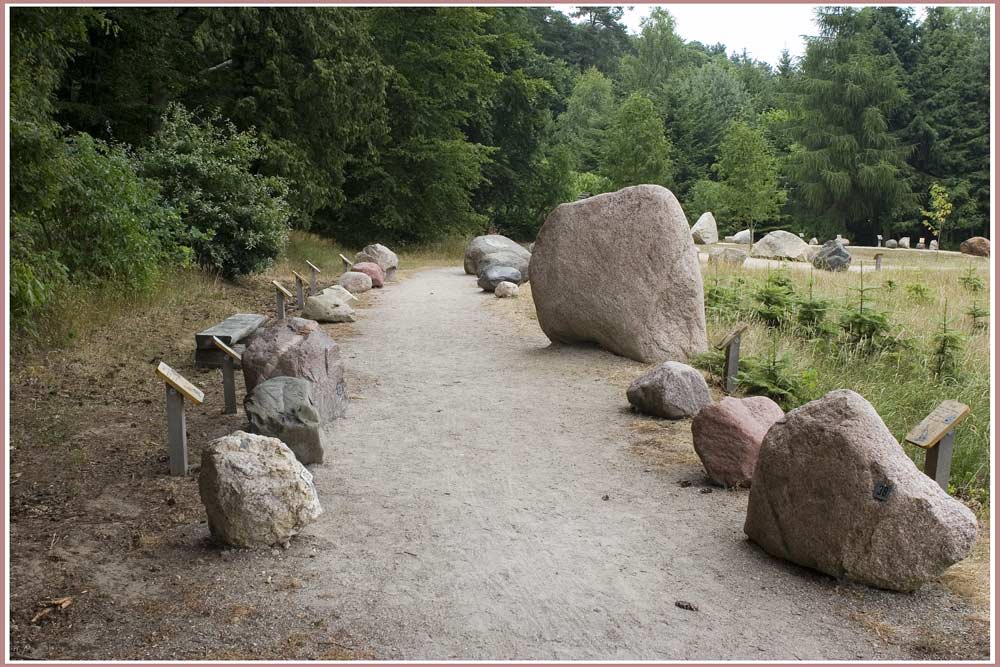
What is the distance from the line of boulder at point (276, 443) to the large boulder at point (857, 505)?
2.84 m

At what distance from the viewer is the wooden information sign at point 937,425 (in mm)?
5203

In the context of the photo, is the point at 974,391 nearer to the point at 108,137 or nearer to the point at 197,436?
the point at 197,436

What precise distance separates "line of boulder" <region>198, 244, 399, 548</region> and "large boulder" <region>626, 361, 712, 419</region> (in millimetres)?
2864

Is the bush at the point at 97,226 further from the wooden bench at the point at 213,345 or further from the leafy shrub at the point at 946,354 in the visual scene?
the leafy shrub at the point at 946,354

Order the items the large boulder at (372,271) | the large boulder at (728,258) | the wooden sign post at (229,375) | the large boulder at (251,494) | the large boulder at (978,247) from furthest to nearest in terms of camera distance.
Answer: the large boulder at (978,247)
the large boulder at (728,258)
the large boulder at (372,271)
the wooden sign post at (229,375)
the large boulder at (251,494)

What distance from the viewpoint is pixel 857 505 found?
460 centimetres

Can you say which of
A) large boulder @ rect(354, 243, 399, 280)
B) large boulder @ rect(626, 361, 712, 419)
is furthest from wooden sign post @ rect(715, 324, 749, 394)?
large boulder @ rect(354, 243, 399, 280)

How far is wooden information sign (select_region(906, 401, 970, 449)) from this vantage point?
520 cm

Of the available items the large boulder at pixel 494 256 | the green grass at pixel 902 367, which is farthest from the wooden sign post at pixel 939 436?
the large boulder at pixel 494 256

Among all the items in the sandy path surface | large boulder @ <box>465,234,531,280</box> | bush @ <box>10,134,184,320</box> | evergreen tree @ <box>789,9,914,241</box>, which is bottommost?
the sandy path surface

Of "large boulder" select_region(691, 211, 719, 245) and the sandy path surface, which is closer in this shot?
the sandy path surface

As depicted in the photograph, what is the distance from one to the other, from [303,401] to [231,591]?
2246 millimetres

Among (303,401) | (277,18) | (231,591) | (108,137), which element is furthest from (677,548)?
(108,137)

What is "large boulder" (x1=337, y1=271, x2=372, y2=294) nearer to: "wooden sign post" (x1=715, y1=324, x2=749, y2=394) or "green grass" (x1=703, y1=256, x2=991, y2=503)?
"green grass" (x1=703, y1=256, x2=991, y2=503)
